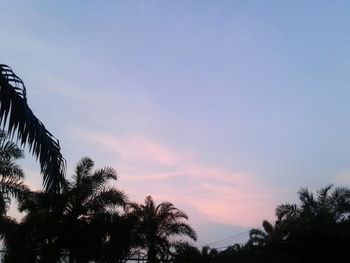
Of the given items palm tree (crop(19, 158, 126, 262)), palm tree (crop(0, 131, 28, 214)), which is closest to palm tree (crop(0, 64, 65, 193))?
palm tree (crop(0, 131, 28, 214))

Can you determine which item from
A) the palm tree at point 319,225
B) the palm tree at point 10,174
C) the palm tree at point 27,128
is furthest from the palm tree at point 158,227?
the palm tree at point 27,128

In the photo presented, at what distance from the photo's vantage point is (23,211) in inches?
1016

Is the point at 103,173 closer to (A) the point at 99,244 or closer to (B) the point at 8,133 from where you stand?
(A) the point at 99,244

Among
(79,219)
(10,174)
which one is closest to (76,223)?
(79,219)

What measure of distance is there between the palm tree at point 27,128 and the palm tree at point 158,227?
26.1m

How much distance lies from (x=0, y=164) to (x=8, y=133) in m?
11.9

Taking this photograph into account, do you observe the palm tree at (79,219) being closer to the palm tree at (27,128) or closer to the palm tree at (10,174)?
the palm tree at (10,174)

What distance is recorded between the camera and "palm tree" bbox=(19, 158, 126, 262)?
78.6 feet

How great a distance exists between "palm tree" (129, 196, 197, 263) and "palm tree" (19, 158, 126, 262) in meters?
7.08

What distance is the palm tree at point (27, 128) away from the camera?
5.77m

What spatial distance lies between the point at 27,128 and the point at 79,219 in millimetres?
19397

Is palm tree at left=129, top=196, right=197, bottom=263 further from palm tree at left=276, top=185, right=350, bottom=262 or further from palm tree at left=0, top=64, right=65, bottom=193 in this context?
palm tree at left=0, top=64, right=65, bottom=193

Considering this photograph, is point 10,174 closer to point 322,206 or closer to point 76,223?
point 76,223

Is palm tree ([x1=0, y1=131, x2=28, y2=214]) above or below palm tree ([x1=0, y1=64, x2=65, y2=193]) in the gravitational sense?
above
